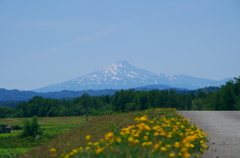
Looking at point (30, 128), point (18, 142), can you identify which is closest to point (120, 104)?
point (30, 128)

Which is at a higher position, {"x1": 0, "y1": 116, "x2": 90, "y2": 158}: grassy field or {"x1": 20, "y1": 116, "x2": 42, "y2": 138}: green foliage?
{"x1": 20, "y1": 116, "x2": 42, "y2": 138}: green foliage

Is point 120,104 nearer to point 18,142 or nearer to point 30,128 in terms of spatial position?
point 30,128

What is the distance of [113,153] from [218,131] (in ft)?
24.8

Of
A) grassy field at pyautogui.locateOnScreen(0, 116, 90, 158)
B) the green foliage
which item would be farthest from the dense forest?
the green foliage

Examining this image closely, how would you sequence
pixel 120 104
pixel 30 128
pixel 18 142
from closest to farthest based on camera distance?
pixel 18 142 < pixel 30 128 < pixel 120 104

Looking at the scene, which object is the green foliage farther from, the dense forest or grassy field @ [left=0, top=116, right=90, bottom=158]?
the dense forest

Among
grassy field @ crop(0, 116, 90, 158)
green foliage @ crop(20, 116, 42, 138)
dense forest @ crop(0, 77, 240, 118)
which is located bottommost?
grassy field @ crop(0, 116, 90, 158)

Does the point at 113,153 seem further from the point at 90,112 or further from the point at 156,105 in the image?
the point at 90,112

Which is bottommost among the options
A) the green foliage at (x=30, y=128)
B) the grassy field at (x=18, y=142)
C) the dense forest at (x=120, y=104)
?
the grassy field at (x=18, y=142)

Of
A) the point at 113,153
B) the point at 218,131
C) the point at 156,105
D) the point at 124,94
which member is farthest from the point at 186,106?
the point at 113,153

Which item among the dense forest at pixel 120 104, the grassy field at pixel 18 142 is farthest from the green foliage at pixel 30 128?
the dense forest at pixel 120 104

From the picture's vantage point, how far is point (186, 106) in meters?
119

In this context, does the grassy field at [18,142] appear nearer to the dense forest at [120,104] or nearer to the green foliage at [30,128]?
the green foliage at [30,128]

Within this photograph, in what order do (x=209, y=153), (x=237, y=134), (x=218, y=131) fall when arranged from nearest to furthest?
(x=209, y=153), (x=237, y=134), (x=218, y=131)
